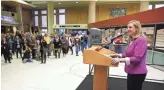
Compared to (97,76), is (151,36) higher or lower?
higher

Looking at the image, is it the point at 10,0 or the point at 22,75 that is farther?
the point at 10,0

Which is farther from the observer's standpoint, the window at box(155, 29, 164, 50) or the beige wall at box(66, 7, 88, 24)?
the beige wall at box(66, 7, 88, 24)

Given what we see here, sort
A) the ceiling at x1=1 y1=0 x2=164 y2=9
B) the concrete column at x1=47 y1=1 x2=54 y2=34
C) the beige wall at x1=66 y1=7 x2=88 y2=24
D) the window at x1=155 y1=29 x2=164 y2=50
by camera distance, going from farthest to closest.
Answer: the beige wall at x1=66 y1=7 x2=88 y2=24 < the concrete column at x1=47 y1=1 x2=54 y2=34 < the ceiling at x1=1 y1=0 x2=164 y2=9 < the window at x1=155 y1=29 x2=164 y2=50

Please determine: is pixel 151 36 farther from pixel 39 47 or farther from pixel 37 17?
pixel 37 17

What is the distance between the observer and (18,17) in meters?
17.4

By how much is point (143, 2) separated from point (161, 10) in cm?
1421

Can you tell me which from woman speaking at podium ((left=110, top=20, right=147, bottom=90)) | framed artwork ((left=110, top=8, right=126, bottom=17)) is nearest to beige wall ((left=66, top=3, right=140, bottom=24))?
framed artwork ((left=110, top=8, right=126, bottom=17))

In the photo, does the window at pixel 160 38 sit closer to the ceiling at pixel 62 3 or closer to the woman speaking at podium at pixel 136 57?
the woman speaking at podium at pixel 136 57

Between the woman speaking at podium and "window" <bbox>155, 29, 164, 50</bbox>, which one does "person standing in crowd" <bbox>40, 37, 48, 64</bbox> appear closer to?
"window" <bbox>155, 29, 164, 50</bbox>

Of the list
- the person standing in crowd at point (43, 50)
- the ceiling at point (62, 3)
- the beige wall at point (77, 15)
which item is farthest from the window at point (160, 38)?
the beige wall at point (77, 15)

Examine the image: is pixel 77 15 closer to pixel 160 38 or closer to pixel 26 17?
pixel 26 17

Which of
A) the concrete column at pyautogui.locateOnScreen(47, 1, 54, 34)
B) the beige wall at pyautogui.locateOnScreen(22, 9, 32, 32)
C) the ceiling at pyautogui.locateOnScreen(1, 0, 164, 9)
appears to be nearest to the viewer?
the ceiling at pyautogui.locateOnScreen(1, 0, 164, 9)

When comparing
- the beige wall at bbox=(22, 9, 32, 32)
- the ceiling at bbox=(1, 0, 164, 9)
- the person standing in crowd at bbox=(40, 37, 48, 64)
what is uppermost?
the ceiling at bbox=(1, 0, 164, 9)

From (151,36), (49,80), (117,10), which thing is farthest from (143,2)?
(49,80)
